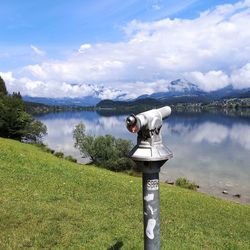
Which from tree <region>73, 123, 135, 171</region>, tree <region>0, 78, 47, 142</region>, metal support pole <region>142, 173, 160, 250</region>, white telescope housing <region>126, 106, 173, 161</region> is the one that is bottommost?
tree <region>73, 123, 135, 171</region>

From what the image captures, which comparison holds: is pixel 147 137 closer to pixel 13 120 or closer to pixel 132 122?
pixel 132 122

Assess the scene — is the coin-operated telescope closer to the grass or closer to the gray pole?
the gray pole

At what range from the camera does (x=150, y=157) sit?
5164 millimetres

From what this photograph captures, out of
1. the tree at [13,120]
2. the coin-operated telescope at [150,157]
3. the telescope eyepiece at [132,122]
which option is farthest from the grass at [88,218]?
the tree at [13,120]

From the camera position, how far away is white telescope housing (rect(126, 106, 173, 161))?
16.8 ft

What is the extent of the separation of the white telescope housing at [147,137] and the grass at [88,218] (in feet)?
17.4

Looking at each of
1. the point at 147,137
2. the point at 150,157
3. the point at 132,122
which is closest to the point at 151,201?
the point at 150,157

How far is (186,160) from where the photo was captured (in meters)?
80.3

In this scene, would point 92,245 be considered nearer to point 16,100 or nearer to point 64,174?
point 64,174

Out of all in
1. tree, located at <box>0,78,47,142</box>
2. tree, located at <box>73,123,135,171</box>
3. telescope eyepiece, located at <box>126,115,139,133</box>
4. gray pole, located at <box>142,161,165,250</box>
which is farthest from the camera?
tree, located at <box>0,78,47,142</box>

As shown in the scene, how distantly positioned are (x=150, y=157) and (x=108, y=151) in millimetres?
74549

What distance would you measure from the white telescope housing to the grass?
5295 millimetres

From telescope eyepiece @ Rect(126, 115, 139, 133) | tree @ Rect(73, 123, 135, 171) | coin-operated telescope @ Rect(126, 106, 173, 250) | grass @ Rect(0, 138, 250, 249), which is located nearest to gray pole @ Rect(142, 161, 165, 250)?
coin-operated telescope @ Rect(126, 106, 173, 250)

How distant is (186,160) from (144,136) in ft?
251
